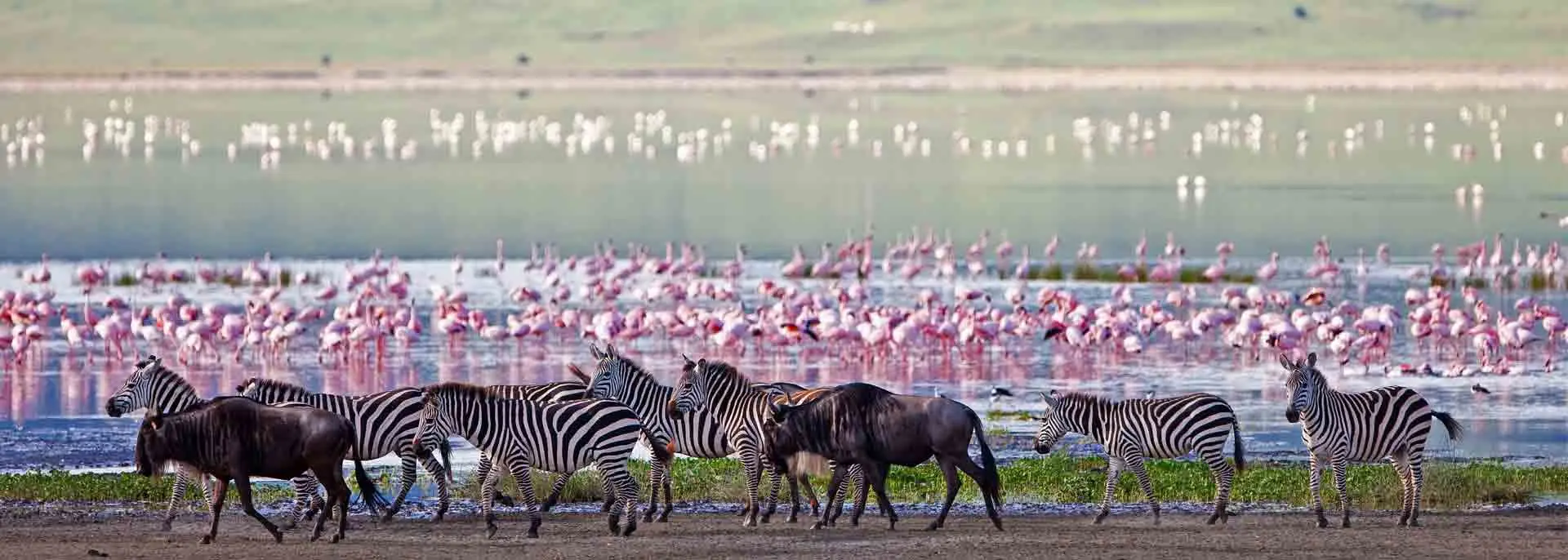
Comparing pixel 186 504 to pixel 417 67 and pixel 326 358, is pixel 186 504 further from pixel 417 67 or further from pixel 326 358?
pixel 417 67

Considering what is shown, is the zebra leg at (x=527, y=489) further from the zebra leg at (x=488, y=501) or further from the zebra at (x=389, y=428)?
the zebra at (x=389, y=428)

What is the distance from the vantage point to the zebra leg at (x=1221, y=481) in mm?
13969

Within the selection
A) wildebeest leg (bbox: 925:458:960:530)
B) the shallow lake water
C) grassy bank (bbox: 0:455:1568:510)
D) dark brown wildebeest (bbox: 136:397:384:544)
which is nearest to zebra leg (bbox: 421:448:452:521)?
grassy bank (bbox: 0:455:1568:510)

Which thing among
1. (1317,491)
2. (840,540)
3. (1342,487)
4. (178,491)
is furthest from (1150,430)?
(178,491)

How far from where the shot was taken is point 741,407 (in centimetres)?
1438

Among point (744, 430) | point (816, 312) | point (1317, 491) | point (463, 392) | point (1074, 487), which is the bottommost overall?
point (1074, 487)

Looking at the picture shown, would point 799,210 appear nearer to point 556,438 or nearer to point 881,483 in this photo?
point 881,483

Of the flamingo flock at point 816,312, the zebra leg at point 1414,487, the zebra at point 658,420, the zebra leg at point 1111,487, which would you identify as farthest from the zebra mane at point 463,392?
the flamingo flock at point 816,312

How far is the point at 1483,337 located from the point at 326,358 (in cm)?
1114

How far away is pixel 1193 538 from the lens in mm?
13258

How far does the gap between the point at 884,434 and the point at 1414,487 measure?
2948mm

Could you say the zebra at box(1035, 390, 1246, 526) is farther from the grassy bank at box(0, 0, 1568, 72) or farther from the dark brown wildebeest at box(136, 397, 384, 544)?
the grassy bank at box(0, 0, 1568, 72)

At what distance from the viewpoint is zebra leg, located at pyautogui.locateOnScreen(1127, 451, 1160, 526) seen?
46.2ft

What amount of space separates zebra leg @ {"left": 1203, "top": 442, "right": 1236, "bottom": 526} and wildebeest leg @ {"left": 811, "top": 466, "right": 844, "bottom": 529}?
2.03 metres
